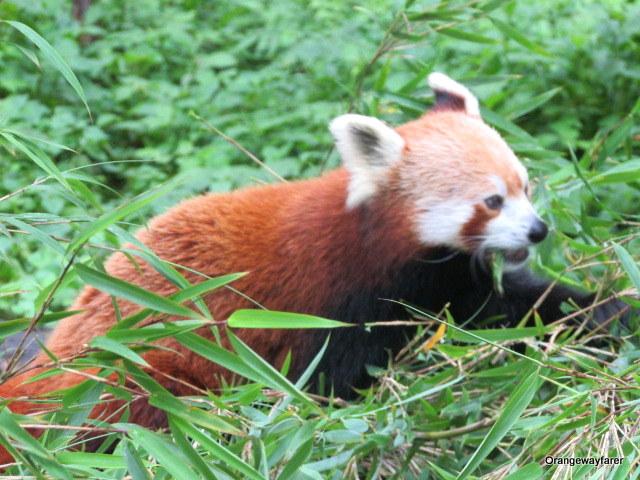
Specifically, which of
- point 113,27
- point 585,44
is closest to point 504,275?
point 585,44

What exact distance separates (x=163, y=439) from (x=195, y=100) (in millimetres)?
4036

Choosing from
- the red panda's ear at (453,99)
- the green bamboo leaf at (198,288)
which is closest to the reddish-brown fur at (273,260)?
the red panda's ear at (453,99)

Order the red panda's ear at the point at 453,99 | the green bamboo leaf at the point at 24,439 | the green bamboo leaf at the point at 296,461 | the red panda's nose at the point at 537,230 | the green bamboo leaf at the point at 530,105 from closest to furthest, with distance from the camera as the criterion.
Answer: the green bamboo leaf at the point at 24,439
the green bamboo leaf at the point at 296,461
the red panda's nose at the point at 537,230
the red panda's ear at the point at 453,99
the green bamboo leaf at the point at 530,105

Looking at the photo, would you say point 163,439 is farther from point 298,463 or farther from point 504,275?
point 504,275

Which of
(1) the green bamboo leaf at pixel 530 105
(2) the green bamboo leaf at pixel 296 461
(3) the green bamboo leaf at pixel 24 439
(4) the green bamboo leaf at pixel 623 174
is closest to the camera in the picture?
(3) the green bamboo leaf at pixel 24 439

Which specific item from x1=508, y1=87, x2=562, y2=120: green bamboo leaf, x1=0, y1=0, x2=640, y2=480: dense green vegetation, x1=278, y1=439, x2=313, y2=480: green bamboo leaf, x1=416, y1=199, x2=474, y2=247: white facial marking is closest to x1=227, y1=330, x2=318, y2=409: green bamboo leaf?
x1=0, y1=0, x2=640, y2=480: dense green vegetation

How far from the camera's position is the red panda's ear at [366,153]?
3.12m

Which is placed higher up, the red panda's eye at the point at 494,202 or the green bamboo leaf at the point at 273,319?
the green bamboo leaf at the point at 273,319

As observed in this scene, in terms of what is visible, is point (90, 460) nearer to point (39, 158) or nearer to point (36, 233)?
point (36, 233)

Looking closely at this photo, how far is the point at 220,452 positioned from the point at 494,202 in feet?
4.59

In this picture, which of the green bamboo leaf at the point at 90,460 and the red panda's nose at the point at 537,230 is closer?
the green bamboo leaf at the point at 90,460

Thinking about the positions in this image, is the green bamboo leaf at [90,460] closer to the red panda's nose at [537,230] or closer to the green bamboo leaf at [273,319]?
the green bamboo leaf at [273,319]

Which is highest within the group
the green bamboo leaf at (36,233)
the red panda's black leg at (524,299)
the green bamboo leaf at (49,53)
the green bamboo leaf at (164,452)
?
the green bamboo leaf at (49,53)

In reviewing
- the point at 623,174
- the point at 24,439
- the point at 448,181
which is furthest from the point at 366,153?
the point at 24,439
